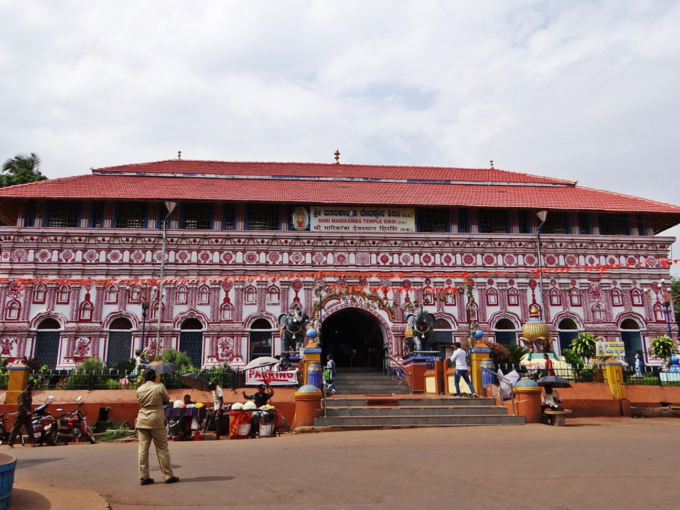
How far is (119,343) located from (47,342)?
8.62 feet

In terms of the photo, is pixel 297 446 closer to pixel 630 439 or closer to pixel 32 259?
pixel 630 439

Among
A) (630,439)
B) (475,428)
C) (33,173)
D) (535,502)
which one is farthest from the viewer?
(33,173)

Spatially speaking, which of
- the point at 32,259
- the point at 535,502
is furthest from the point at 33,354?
the point at 535,502

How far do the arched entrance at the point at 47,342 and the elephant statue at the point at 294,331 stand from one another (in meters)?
8.90

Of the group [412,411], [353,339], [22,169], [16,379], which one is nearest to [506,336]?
[353,339]

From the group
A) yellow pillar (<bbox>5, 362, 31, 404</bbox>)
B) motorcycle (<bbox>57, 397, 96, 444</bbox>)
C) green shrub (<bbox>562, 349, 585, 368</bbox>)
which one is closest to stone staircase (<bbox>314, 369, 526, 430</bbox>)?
motorcycle (<bbox>57, 397, 96, 444</bbox>)

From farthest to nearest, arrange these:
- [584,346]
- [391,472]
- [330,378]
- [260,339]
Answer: [260,339]
[584,346]
[330,378]
[391,472]

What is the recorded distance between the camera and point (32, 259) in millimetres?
24047

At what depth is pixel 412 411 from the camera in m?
14.3

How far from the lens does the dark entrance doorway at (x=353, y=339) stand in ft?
84.3

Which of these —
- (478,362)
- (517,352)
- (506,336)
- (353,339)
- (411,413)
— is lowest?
(411,413)

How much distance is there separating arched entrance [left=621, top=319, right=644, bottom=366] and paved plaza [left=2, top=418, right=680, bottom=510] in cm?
1445

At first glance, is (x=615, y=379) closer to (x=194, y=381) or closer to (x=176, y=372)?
(x=194, y=381)

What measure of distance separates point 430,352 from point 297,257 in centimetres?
713
